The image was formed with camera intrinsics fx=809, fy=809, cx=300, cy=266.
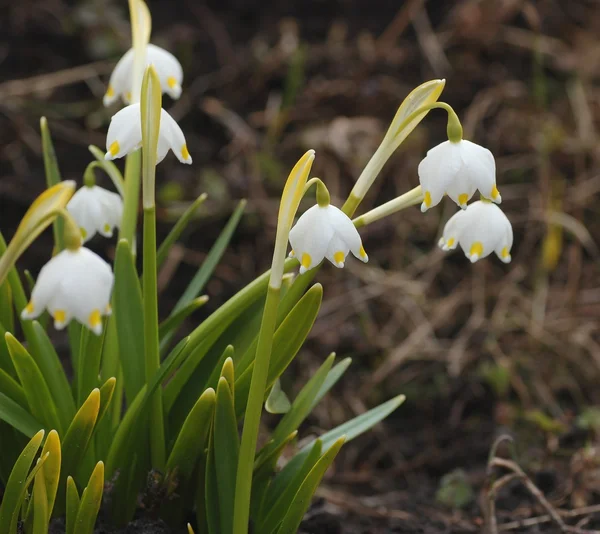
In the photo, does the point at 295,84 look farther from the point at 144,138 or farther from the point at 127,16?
the point at 144,138

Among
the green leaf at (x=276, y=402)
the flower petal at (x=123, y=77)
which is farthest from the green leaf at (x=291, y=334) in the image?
the flower petal at (x=123, y=77)

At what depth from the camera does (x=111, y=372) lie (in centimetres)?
142

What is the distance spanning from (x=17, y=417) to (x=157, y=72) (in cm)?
61

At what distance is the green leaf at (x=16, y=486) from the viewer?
1104mm

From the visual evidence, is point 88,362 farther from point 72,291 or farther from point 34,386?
point 72,291

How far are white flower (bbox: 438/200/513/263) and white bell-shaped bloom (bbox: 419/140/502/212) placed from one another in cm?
11

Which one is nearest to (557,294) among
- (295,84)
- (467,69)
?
(467,69)

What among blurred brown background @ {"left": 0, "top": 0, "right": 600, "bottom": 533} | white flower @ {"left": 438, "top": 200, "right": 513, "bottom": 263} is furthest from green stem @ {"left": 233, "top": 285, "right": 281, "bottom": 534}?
blurred brown background @ {"left": 0, "top": 0, "right": 600, "bottom": 533}

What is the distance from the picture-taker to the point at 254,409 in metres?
1.10

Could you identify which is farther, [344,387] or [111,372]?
[344,387]

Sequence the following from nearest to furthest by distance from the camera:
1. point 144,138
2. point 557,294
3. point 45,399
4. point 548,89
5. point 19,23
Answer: point 144,138
point 45,399
point 557,294
point 19,23
point 548,89

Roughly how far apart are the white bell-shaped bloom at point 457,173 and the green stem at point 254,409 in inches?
9.8

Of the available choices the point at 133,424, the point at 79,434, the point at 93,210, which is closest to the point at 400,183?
the point at 93,210

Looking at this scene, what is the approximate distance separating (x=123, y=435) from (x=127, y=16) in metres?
2.51
